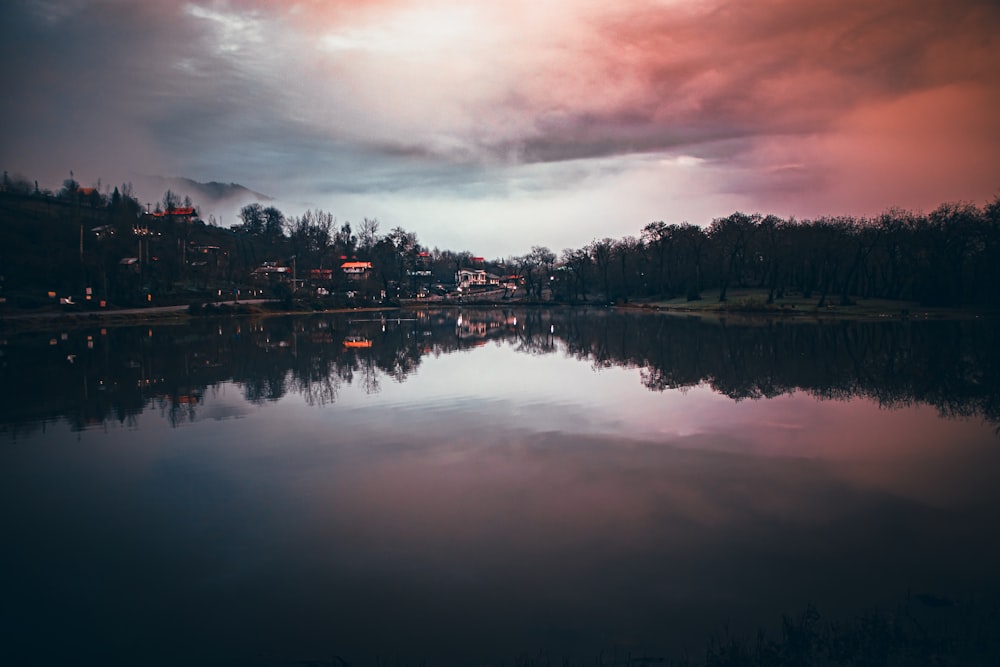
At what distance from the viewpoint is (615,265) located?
125 metres

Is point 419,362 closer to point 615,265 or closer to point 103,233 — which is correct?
point 103,233

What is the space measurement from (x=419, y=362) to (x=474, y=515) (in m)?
21.5

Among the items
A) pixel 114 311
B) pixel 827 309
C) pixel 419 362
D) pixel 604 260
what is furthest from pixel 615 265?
pixel 419 362

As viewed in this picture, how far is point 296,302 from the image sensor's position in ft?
281

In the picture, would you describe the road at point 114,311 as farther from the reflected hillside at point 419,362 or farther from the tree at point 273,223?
the tree at point 273,223

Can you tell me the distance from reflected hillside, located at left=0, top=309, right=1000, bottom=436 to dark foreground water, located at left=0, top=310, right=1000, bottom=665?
37cm

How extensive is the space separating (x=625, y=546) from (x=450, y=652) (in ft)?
11.1

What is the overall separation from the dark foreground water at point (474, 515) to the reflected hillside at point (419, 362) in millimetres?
366

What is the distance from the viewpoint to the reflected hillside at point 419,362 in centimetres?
2031

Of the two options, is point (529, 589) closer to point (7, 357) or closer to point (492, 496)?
point (492, 496)

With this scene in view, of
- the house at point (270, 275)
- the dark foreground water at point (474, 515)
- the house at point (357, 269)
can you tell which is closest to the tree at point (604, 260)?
the house at point (357, 269)

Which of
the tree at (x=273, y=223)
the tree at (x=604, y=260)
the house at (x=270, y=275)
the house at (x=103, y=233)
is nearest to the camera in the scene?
the house at (x=103, y=233)

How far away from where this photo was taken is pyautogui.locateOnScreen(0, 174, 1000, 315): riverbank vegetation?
68.3 metres

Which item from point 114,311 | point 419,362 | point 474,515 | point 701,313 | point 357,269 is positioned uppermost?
point 357,269
